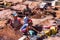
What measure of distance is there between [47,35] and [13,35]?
1.61 meters

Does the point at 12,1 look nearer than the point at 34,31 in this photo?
No

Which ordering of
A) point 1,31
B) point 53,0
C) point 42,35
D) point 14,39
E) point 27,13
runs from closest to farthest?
point 42,35, point 14,39, point 1,31, point 27,13, point 53,0

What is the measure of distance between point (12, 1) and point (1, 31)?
11.1 meters

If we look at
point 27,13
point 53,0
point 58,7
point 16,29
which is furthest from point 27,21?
point 53,0

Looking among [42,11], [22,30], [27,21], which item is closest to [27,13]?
[42,11]

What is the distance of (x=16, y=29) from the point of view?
11.4 m

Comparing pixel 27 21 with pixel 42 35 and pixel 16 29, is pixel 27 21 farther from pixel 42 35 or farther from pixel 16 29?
pixel 42 35

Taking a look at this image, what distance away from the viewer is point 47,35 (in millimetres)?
9953

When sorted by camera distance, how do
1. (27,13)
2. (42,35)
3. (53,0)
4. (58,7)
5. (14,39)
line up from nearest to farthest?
(42,35), (14,39), (27,13), (58,7), (53,0)

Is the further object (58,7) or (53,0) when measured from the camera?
(53,0)

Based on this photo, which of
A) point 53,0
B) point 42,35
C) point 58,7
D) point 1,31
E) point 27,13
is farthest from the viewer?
point 53,0

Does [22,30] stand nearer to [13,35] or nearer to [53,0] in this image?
[13,35]

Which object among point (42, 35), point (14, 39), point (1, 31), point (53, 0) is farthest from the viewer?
point (53, 0)

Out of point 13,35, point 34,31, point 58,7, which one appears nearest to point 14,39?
point 13,35
